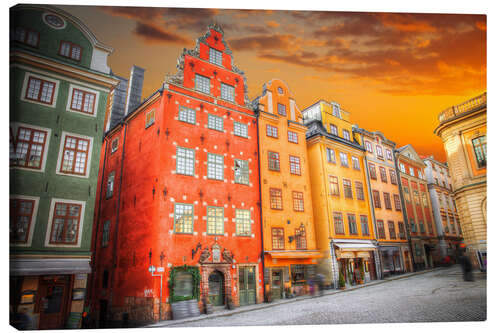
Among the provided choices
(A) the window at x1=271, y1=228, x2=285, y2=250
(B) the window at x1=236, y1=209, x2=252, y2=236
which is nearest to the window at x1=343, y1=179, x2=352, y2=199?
(A) the window at x1=271, y1=228, x2=285, y2=250

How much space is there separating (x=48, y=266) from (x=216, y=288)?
22.7ft

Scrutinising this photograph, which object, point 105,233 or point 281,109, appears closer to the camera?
point 105,233

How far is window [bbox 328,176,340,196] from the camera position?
22.0m

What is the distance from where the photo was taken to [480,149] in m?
14.8

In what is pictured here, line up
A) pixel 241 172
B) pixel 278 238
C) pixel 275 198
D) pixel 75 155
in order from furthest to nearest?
pixel 275 198
pixel 278 238
pixel 241 172
pixel 75 155

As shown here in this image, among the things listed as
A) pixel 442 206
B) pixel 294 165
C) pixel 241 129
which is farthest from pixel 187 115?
pixel 442 206

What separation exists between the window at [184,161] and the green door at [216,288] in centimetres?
482

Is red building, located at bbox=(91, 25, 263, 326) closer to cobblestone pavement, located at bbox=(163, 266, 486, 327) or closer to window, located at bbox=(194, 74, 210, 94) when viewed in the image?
window, located at bbox=(194, 74, 210, 94)

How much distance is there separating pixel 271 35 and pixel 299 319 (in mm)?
10816

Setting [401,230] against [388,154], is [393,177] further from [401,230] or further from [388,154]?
[401,230]

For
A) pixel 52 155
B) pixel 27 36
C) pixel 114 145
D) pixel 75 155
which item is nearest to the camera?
pixel 27 36

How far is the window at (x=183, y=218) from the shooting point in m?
14.0

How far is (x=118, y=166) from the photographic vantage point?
697 inches

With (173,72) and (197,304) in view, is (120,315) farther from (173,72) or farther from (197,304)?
(173,72)
